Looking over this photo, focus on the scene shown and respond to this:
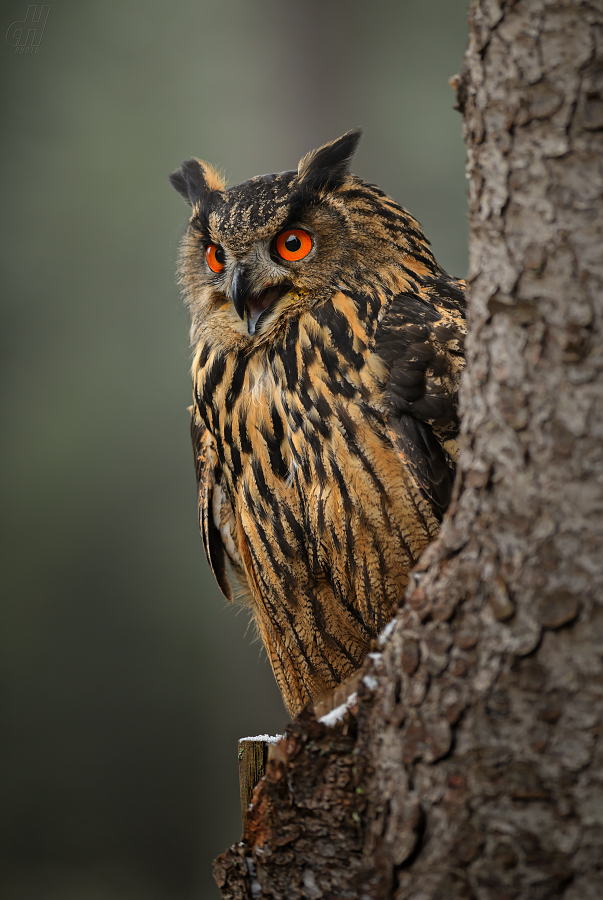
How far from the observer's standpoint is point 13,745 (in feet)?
14.1

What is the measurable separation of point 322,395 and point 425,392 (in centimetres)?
19

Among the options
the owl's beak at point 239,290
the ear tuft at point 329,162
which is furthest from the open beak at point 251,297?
the ear tuft at point 329,162

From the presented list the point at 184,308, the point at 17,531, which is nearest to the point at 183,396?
the point at 17,531

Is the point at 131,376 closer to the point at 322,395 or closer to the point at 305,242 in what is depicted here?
the point at 305,242

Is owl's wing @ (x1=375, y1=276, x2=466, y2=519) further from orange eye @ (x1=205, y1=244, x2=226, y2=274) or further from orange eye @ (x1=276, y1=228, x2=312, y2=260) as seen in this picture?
orange eye @ (x1=205, y1=244, x2=226, y2=274)

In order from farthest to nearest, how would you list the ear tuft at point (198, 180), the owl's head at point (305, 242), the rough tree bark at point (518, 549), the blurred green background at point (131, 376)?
the blurred green background at point (131, 376), the ear tuft at point (198, 180), the owl's head at point (305, 242), the rough tree bark at point (518, 549)

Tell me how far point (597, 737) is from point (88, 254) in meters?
4.22

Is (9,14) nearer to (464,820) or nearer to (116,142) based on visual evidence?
(116,142)

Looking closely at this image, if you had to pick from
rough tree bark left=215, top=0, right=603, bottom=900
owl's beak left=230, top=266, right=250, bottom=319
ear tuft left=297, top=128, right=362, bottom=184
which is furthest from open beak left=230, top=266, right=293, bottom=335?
rough tree bark left=215, top=0, right=603, bottom=900

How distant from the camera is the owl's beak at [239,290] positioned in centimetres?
141

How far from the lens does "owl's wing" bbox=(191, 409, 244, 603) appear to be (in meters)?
1.63

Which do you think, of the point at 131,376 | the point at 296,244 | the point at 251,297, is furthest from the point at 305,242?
the point at 131,376

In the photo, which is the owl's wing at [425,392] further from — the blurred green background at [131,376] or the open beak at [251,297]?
the blurred green background at [131,376]

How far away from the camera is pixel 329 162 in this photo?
4.87 ft
